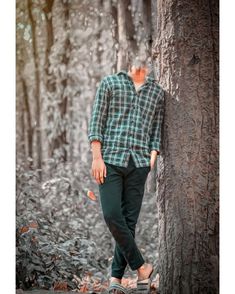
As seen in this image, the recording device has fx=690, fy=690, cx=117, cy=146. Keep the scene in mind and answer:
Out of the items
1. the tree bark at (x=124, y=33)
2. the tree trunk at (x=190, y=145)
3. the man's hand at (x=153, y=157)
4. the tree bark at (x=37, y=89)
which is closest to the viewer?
the tree trunk at (x=190, y=145)

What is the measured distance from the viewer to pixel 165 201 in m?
4.06

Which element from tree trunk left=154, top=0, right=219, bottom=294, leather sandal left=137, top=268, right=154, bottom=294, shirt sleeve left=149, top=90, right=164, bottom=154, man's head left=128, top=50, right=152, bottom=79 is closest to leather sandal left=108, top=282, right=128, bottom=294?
leather sandal left=137, top=268, right=154, bottom=294

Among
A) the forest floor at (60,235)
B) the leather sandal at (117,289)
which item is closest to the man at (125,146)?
the leather sandal at (117,289)

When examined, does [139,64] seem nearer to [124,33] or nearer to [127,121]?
[124,33]

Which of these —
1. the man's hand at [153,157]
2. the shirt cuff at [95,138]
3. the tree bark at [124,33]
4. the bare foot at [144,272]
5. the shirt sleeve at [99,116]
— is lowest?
the bare foot at [144,272]

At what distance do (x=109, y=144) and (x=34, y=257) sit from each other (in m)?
0.97

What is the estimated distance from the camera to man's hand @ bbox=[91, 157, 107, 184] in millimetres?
4035

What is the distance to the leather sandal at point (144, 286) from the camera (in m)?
4.16

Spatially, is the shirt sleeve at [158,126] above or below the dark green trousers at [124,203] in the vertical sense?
above

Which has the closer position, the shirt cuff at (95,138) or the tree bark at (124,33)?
the shirt cuff at (95,138)

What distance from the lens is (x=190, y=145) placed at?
4.00 metres

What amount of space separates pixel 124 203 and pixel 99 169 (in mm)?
256

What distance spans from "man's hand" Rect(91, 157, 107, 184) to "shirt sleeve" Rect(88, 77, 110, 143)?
0.12m

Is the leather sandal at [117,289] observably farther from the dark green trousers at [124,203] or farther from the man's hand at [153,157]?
the man's hand at [153,157]
